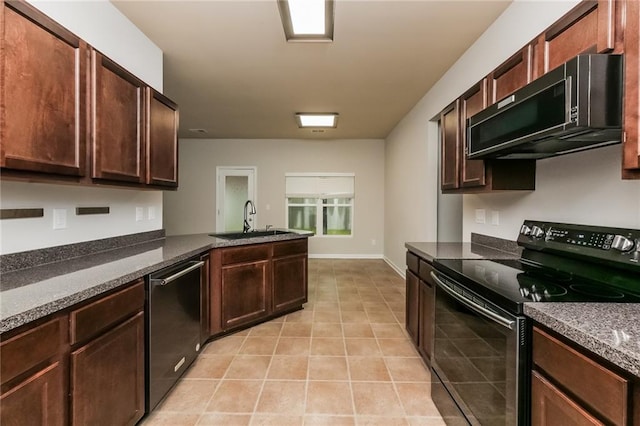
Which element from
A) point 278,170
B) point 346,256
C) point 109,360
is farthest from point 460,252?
point 278,170

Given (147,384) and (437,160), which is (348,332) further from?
(437,160)

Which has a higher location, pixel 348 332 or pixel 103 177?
pixel 103 177

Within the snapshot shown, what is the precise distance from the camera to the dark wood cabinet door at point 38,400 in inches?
36.6

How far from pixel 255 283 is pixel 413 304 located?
1.53 metres

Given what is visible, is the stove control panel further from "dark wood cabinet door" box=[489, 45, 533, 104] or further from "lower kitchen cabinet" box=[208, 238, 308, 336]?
"lower kitchen cabinet" box=[208, 238, 308, 336]

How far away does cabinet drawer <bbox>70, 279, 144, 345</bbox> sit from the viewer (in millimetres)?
1186

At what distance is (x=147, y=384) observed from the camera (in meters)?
1.68

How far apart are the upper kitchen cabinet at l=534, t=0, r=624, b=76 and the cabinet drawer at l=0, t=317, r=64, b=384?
2328mm

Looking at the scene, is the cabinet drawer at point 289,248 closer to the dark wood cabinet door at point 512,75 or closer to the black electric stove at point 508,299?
the black electric stove at point 508,299

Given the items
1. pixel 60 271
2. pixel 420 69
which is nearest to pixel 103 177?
pixel 60 271

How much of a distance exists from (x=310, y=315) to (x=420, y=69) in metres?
3.02

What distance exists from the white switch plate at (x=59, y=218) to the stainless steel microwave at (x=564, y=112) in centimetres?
261

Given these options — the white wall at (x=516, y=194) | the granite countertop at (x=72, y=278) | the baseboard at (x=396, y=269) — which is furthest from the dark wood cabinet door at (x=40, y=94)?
the baseboard at (x=396, y=269)

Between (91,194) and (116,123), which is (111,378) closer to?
(91,194)
